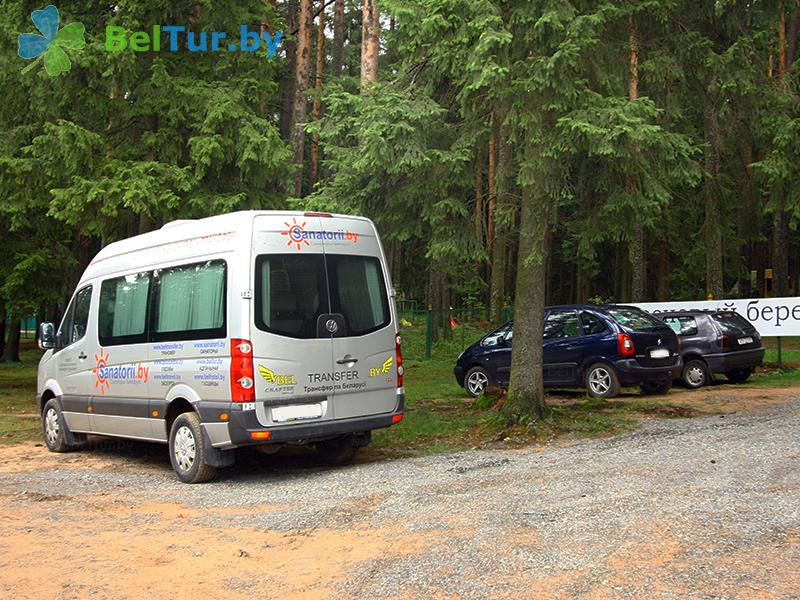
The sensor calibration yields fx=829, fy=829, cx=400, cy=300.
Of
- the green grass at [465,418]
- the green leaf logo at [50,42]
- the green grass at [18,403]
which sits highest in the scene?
the green leaf logo at [50,42]

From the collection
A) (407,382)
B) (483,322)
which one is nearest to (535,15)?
(407,382)

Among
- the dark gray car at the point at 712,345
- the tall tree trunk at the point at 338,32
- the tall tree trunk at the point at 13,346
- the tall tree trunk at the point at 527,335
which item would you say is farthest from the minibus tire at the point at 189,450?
the tall tree trunk at the point at 13,346

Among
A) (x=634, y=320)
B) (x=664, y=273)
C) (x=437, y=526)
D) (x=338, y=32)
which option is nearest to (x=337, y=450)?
(x=437, y=526)

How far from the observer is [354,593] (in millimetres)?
4926

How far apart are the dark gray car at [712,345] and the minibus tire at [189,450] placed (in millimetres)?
10879

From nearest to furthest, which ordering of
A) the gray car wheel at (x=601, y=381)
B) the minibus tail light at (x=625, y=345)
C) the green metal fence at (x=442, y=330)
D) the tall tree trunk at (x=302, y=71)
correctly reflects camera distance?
the minibus tail light at (x=625, y=345) < the gray car wheel at (x=601, y=381) < the tall tree trunk at (x=302, y=71) < the green metal fence at (x=442, y=330)

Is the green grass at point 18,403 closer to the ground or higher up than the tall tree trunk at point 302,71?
closer to the ground

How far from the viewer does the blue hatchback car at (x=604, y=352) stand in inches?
568

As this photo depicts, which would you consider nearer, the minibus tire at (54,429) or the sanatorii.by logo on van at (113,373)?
the sanatorii.by logo on van at (113,373)

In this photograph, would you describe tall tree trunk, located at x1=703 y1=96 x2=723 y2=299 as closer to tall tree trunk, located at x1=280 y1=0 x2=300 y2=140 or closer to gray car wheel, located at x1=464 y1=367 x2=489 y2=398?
gray car wheel, located at x1=464 y1=367 x2=489 y2=398

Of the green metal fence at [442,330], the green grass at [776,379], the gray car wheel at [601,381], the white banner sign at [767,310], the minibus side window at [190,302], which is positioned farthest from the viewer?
the green metal fence at [442,330]

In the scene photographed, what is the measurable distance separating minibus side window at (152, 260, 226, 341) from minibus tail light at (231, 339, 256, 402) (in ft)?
1.15

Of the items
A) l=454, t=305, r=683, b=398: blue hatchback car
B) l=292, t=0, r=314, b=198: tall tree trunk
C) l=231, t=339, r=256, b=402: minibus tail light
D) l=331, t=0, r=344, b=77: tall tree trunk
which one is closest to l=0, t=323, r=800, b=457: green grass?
l=454, t=305, r=683, b=398: blue hatchback car

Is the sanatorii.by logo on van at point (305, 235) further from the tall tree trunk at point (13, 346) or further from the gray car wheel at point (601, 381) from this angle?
the tall tree trunk at point (13, 346)
